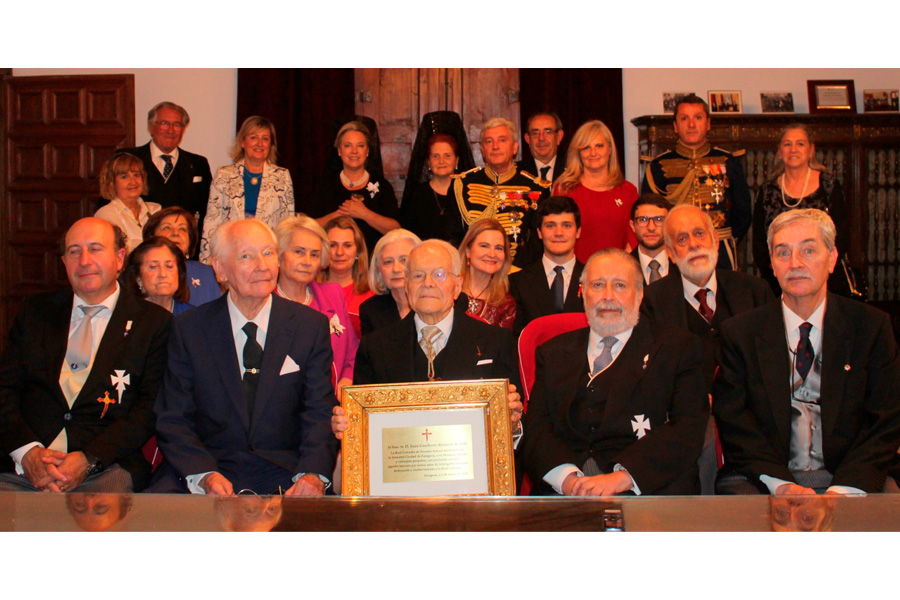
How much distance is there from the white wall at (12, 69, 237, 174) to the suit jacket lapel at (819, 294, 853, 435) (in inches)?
244

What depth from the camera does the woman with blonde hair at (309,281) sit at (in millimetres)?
4246

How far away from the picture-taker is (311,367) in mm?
3498

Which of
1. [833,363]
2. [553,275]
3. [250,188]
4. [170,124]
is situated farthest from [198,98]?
[833,363]

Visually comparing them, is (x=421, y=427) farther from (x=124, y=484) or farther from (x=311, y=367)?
(x=124, y=484)

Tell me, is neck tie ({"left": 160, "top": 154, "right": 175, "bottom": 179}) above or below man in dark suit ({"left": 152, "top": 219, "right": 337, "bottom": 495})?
above

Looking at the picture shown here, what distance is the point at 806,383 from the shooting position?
11.3 feet

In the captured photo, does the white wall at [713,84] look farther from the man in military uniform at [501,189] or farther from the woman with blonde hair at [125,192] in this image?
the woman with blonde hair at [125,192]

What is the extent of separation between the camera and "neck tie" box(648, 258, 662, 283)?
4992 mm

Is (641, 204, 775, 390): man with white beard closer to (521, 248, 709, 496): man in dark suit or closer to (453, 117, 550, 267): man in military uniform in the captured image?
(521, 248, 709, 496): man in dark suit

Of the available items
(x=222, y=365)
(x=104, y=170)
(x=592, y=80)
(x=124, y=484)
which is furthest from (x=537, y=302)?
(x=592, y=80)

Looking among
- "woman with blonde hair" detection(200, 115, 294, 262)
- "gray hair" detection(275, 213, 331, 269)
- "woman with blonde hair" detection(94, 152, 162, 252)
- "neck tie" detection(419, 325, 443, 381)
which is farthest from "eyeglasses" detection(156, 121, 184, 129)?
"neck tie" detection(419, 325, 443, 381)

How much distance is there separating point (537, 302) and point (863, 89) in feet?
17.2

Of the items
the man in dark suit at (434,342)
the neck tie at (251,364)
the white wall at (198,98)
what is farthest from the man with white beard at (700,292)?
the white wall at (198,98)

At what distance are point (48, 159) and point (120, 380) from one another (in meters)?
5.47
